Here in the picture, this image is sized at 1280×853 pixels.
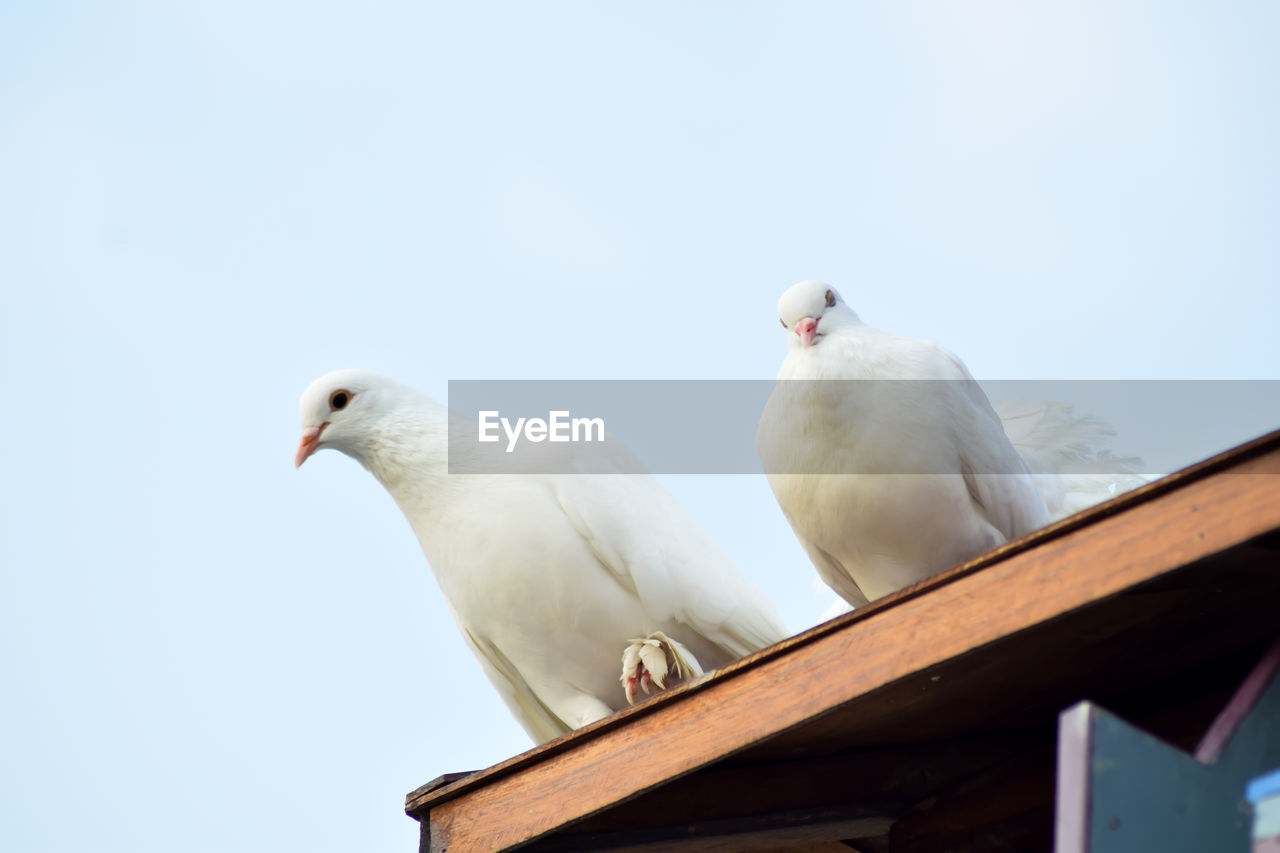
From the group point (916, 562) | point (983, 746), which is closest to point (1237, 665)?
point (983, 746)

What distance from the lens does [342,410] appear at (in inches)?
207

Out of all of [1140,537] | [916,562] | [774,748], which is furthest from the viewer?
[916,562]

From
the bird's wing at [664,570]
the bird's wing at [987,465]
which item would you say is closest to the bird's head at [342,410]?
the bird's wing at [664,570]

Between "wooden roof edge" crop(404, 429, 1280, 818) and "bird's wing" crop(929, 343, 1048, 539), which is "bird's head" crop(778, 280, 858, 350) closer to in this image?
"bird's wing" crop(929, 343, 1048, 539)

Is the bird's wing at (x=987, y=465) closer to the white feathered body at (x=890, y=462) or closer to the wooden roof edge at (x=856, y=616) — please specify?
the white feathered body at (x=890, y=462)

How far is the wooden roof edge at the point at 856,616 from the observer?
7.83 feet

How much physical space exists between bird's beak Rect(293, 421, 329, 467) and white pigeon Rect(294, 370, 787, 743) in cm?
44

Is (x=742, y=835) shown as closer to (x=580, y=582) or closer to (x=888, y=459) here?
(x=888, y=459)

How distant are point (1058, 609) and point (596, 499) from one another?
7.92 feet

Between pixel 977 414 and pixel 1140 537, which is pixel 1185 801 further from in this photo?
pixel 977 414

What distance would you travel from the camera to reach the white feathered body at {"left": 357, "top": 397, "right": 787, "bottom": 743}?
464 centimetres

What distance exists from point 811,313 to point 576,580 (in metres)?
1.14

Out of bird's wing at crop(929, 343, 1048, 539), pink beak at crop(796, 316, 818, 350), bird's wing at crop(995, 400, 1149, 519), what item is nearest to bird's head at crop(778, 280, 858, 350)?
pink beak at crop(796, 316, 818, 350)

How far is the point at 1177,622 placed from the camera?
9.55ft
